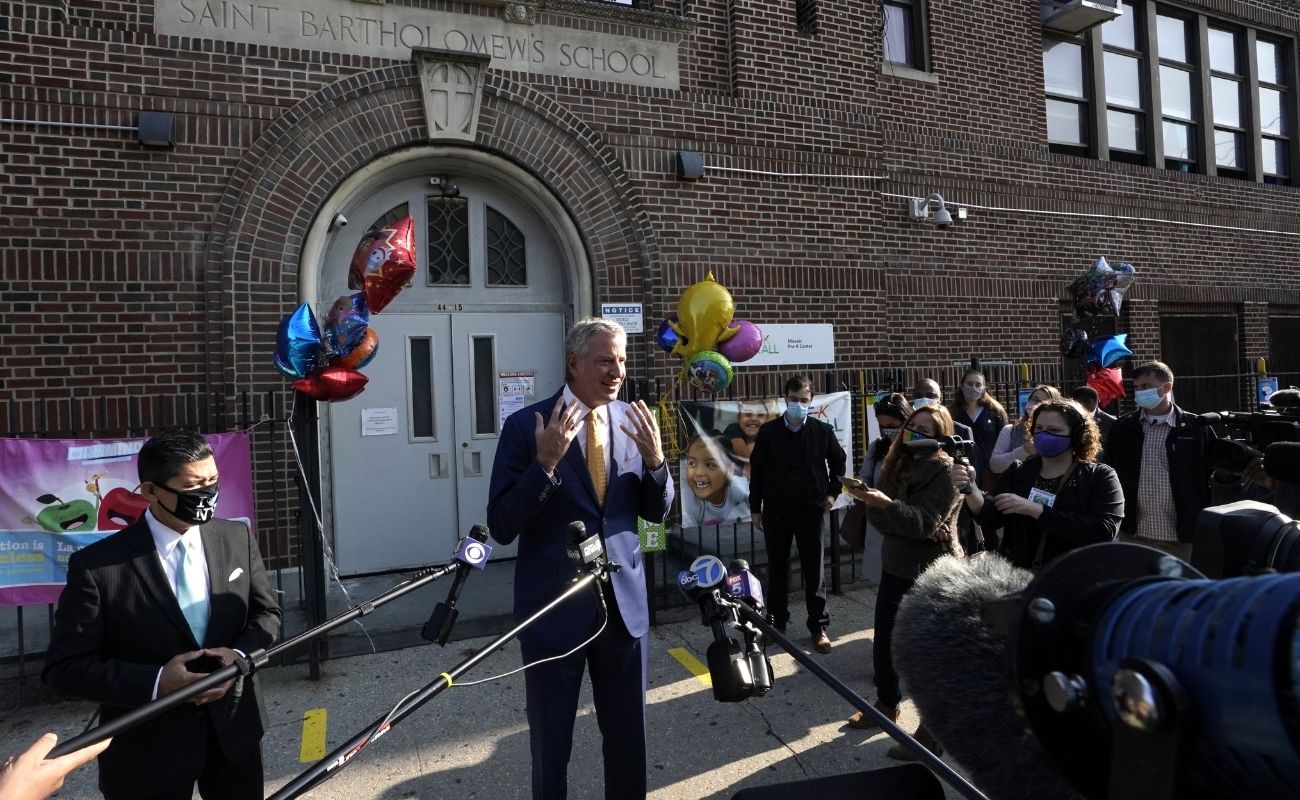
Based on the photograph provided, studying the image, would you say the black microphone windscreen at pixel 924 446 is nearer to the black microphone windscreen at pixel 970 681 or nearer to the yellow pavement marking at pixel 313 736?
the black microphone windscreen at pixel 970 681

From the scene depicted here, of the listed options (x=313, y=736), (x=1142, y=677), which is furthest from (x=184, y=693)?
(x=313, y=736)

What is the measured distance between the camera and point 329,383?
Result: 16.1ft

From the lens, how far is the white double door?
22.6 ft

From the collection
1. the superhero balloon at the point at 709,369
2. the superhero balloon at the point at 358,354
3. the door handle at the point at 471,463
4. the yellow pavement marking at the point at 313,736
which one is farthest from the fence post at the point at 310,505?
the superhero balloon at the point at 709,369

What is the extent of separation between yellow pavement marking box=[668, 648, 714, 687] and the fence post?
7.64 ft

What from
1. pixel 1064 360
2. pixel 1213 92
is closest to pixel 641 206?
pixel 1064 360

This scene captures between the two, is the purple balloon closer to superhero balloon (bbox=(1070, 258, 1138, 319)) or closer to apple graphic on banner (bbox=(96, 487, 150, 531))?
apple graphic on banner (bbox=(96, 487, 150, 531))

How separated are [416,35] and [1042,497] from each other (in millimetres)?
6160

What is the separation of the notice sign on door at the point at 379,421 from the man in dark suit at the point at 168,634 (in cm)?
432

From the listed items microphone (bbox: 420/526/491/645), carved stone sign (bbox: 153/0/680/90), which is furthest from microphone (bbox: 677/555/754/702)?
carved stone sign (bbox: 153/0/680/90)

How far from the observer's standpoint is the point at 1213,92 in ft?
38.0

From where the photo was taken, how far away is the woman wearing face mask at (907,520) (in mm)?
4062

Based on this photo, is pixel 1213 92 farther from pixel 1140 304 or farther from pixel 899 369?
pixel 899 369

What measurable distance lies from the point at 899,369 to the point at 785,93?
3.15 metres
